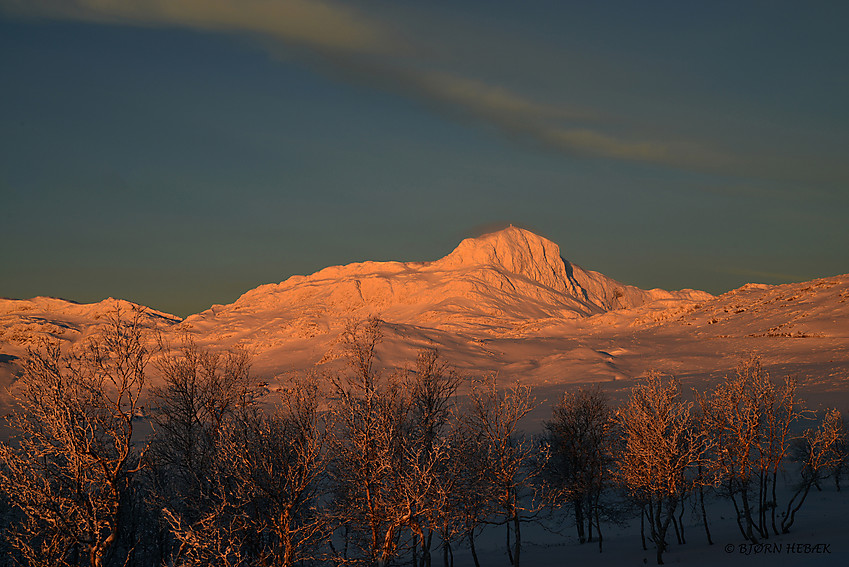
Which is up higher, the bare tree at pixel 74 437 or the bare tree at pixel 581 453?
the bare tree at pixel 74 437

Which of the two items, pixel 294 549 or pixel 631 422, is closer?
pixel 294 549

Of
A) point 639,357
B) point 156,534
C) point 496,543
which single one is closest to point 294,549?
point 156,534

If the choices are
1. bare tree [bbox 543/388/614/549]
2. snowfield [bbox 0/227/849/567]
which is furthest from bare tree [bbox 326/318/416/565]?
bare tree [bbox 543/388/614/549]

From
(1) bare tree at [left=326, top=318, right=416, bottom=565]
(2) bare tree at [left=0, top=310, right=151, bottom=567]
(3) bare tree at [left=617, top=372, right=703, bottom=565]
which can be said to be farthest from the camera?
(3) bare tree at [left=617, top=372, right=703, bottom=565]

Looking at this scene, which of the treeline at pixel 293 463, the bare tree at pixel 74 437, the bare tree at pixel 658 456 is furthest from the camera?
the bare tree at pixel 658 456

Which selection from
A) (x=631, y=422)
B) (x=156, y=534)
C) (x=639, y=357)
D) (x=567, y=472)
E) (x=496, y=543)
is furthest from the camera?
(x=639, y=357)

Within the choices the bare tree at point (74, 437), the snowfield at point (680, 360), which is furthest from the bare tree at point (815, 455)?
the bare tree at point (74, 437)

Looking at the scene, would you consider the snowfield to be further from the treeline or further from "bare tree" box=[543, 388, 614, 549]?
"bare tree" box=[543, 388, 614, 549]

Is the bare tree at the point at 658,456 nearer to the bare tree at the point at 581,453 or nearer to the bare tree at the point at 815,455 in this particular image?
the bare tree at the point at 815,455

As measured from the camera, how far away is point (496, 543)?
48.7 meters

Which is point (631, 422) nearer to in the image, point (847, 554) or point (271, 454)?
point (847, 554)

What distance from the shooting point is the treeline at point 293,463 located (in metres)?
15.7

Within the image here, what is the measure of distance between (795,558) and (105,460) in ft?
83.9

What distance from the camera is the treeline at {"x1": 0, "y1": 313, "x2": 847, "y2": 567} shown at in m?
15.7
